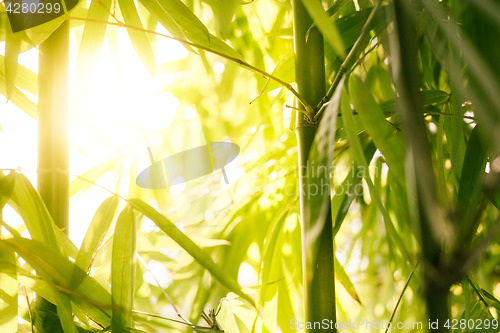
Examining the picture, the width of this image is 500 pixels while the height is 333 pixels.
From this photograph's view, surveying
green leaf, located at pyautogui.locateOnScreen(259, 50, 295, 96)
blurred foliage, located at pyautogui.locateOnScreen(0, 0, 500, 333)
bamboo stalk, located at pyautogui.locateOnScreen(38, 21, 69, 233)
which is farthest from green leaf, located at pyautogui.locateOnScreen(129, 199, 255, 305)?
green leaf, located at pyautogui.locateOnScreen(259, 50, 295, 96)

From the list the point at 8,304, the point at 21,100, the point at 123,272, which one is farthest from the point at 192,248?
the point at 21,100

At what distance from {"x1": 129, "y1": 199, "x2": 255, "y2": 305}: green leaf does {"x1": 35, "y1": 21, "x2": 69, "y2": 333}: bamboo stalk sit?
4.1 inches

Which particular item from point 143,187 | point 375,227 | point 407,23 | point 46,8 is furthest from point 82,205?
point 407,23

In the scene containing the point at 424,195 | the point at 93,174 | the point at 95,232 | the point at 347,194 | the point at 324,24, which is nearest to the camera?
the point at 424,195

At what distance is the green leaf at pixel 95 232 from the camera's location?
17.5 inches

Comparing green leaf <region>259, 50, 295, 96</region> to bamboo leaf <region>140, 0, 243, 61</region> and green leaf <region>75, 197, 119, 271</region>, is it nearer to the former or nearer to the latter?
bamboo leaf <region>140, 0, 243, 61</region>

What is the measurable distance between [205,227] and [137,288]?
0.20 m

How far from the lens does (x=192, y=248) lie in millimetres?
417

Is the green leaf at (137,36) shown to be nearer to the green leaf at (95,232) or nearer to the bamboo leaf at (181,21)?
the bamboo leaf at (181,21)

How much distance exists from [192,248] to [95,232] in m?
0.11

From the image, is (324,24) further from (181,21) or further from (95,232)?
(95,232)

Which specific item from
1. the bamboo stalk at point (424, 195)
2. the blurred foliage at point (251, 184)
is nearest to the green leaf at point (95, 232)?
the blurred foliage at point (251, 184)

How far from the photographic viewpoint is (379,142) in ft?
1.12

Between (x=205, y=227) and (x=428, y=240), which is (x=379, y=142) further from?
(x=205, y=227)
